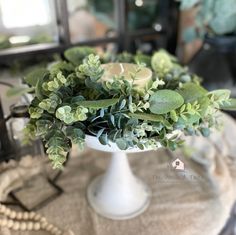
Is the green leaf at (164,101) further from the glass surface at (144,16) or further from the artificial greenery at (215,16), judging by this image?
the glass surface at (144,16)

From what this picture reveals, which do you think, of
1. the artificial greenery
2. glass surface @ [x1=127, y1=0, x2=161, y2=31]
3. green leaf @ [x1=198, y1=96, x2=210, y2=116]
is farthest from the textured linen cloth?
glass surface @ [x1=127, y1=0, x2=161, y2=31]

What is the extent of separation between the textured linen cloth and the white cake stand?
1 cm

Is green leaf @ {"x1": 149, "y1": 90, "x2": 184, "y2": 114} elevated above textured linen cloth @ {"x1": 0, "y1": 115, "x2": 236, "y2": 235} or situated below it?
above

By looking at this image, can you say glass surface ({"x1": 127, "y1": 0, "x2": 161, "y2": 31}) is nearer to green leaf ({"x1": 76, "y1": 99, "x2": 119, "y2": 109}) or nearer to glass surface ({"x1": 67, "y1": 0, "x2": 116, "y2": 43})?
glass surface ({"x1": 67, "y1": 0, "x2": 116, "y2": 43})

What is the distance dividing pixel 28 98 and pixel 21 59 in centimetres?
18

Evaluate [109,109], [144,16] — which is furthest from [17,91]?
[144,16]

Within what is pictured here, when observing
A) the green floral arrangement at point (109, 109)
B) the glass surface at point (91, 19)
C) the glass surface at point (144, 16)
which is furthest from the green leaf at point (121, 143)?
the glass surface at point (144, 16)

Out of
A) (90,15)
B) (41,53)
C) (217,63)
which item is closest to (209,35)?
(217,63)

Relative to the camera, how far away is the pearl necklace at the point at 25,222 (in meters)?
0.54

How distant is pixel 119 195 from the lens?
621 mm

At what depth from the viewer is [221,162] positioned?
71 cm

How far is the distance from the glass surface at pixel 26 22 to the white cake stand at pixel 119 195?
375 mm

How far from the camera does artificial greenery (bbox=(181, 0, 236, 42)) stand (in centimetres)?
75

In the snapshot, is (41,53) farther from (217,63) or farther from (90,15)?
(217,63)
